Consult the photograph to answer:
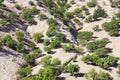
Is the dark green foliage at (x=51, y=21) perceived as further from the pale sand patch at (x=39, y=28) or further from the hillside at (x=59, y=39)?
the pale sand patch at (x=39, y=28)

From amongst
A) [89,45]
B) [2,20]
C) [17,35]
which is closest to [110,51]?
[89,45]

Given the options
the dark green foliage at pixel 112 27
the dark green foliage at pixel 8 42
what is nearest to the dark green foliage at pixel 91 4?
the dark green foliage at pixel 112 27

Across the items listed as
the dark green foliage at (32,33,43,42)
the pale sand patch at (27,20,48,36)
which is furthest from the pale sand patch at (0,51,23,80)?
the pale sand patch at (27,20,48,36)

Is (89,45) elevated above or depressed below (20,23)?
below

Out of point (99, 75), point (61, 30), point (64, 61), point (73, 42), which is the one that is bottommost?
point (99, 75)

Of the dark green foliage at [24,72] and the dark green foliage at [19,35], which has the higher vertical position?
the dark green foliage at [19,35]

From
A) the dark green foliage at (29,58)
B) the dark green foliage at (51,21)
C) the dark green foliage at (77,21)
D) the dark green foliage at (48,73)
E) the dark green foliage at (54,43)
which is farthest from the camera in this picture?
the dark green foliage at (77,21)

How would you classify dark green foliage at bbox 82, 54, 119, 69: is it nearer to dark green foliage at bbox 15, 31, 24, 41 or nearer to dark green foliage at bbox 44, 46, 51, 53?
dark green foliage at bbox 44, 46, 51, 53

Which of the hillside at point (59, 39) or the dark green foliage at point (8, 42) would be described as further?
the dark green foliage at point (8, 42)

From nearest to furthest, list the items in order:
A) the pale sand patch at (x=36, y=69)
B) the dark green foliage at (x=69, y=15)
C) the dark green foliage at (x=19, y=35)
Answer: the pale sand patch at (x=36, y=69)
the dark green foliage at (x=19, y=35)
the dark green foliage at (x=69, y=15)

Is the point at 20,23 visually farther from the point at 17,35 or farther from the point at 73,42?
the point at 73,42
